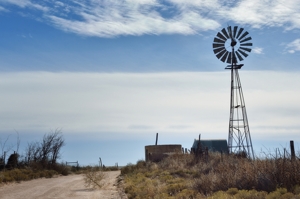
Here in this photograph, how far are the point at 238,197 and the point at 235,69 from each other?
2508cm

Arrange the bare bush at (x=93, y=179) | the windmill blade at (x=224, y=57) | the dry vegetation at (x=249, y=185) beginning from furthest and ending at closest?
the windmill blade at (x=224, y=57), the bare bush at (x=93, y=179), the dry vegetation at (x=249, y=185)

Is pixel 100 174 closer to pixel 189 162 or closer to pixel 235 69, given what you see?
pixel 189 162

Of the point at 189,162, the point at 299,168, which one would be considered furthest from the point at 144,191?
the point at 189,162

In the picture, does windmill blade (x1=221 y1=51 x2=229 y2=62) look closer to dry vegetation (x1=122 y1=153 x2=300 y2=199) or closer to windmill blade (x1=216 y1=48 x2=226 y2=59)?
windmill blade (x1=216 y1=48 x2=226 y2=59)

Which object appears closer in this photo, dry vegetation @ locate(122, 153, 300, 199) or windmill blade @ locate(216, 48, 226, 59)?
dry vegetation @ locate(122, 153, 300, 199)

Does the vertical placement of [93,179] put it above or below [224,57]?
below

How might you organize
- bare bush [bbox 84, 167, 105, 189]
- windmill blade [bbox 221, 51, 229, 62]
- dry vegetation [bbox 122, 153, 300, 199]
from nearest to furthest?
dry vegetation [bbox 122, 153, 300, 199], bare bush [bbox 84, 167, 105, 189], windmill blade [bbox 221, 51, 229, 62]

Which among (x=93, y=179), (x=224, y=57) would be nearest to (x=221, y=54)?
(x=224, y=57)

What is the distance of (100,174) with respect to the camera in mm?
26797

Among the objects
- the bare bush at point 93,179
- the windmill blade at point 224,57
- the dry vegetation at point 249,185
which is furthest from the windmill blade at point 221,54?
the dry vegetation at point 249,185

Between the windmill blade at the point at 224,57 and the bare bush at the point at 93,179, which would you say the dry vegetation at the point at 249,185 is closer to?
the bare bush at the point at 93,179

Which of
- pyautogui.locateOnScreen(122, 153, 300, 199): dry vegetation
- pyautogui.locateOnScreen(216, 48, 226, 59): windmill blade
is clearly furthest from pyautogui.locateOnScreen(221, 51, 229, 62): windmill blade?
pyautogui.locateOnScreen(122, 153, 300, 199): dry vegetation

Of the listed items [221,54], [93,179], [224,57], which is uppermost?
[221,54]

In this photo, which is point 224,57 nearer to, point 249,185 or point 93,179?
point 93,179
